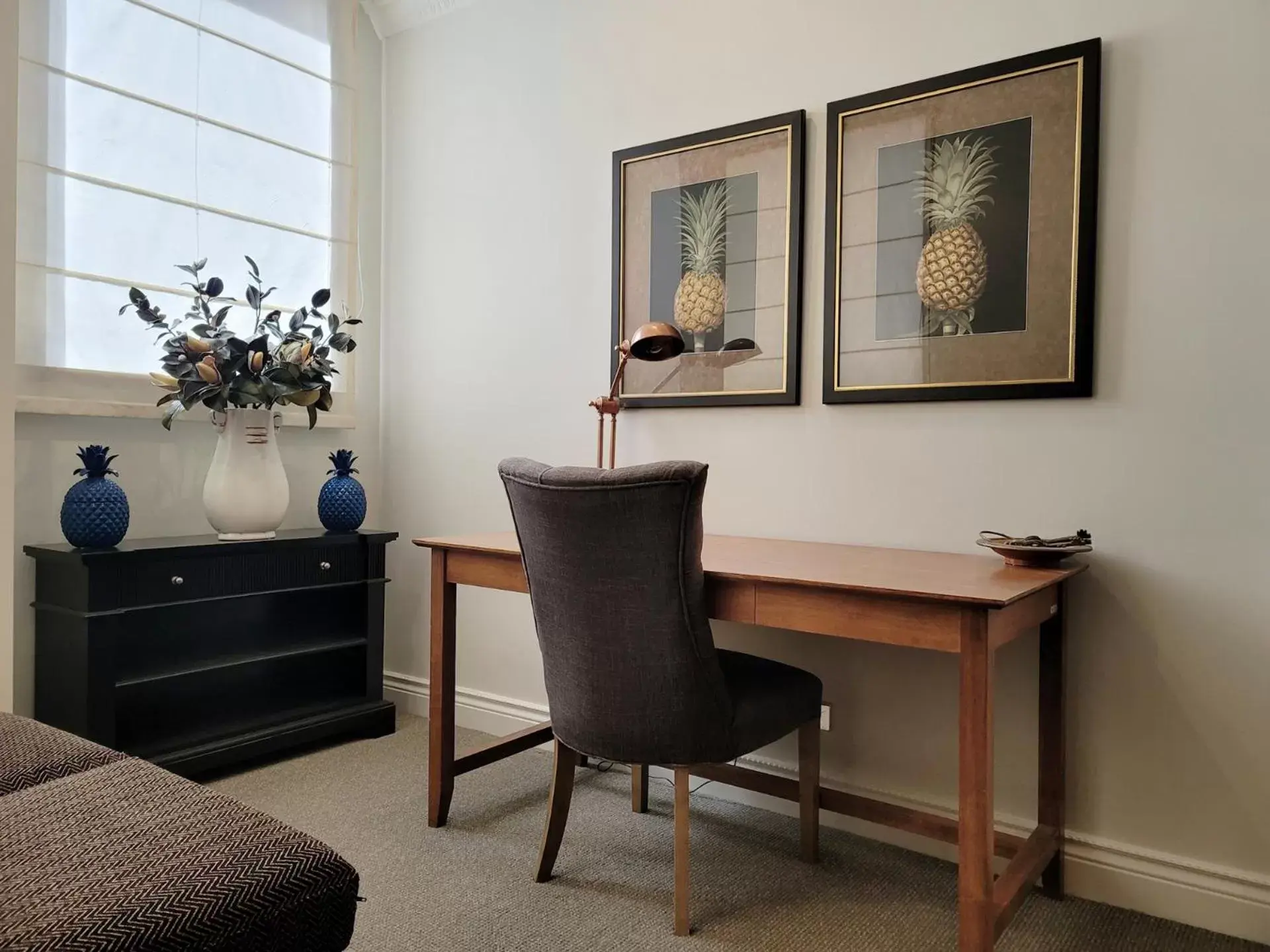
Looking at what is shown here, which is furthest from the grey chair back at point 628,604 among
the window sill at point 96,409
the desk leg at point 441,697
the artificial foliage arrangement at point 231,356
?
the window sill at point 96,409

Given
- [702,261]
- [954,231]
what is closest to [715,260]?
[702,261]

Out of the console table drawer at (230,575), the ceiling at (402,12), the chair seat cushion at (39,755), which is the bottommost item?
the chair seat cushion at (39,755)

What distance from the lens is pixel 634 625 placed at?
1.66m

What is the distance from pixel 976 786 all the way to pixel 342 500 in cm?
213

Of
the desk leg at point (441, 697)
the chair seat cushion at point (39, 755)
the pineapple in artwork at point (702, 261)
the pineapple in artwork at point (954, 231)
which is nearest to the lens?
the chair seat cushion at point (39, 755)

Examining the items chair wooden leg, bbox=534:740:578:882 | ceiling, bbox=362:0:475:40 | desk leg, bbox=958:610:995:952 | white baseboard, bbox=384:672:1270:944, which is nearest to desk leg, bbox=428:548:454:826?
chair wooden leg, bbox=534:740:578:882

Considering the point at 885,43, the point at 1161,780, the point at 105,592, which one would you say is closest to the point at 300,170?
the point at 105,592

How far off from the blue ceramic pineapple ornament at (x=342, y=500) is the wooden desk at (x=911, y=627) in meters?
0.72

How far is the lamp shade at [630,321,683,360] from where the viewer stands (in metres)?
2.24

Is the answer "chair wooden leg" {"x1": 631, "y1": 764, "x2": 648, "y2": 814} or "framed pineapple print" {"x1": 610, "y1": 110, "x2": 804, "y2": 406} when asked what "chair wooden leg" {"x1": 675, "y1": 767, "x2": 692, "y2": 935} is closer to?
"chair wooden leg" {"x1": 631, "y1": 764, "x2": 648, "y2": 814}

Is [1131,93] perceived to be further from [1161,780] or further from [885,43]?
[1161,780]

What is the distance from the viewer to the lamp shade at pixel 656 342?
7.34ft

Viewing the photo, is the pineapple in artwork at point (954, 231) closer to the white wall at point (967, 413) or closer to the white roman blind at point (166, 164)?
the white wall at point (967, 413)

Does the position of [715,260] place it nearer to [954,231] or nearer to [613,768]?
[954,231]
